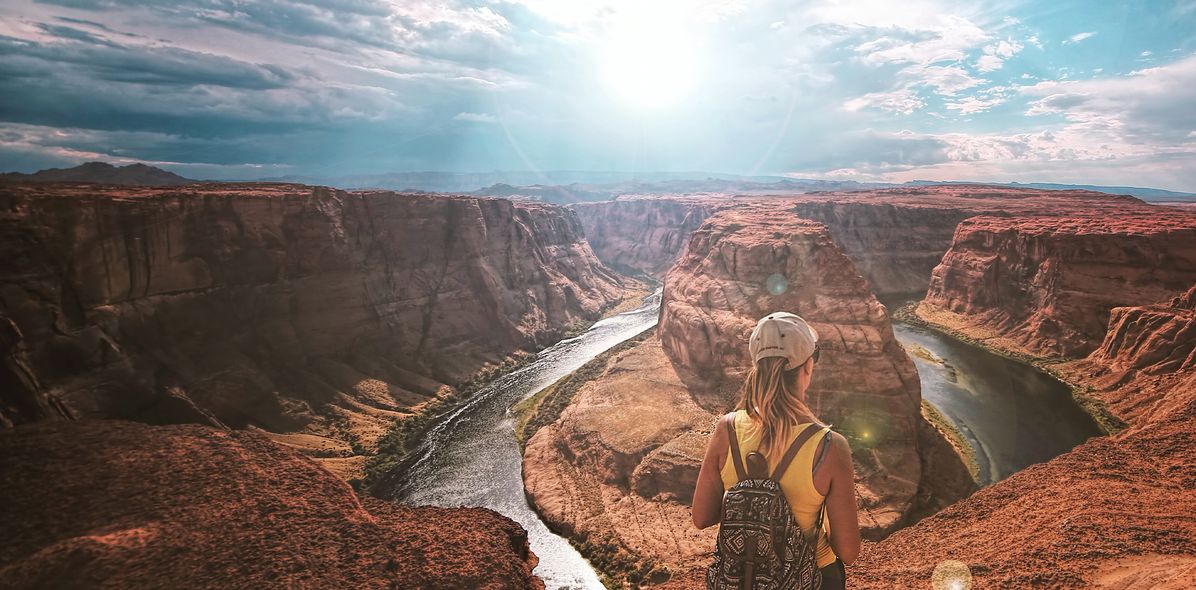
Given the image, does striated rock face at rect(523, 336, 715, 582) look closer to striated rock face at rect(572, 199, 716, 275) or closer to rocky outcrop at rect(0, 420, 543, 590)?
rocky outcrop at rect(0, 420, 543, 590)

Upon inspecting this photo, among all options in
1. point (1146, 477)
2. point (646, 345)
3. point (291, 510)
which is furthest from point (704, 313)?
point (291, 510)

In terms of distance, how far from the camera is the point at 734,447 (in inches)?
177

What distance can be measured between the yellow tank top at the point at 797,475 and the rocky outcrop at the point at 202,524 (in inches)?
492

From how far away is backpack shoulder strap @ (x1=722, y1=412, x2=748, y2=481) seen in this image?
Answer: 4371 millimetres

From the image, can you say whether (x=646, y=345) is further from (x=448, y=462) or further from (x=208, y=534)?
(x=208, y=534)

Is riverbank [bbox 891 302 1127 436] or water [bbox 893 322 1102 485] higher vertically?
riverbank [bbox 891 302 1127 436]

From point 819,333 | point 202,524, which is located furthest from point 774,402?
point 819,333

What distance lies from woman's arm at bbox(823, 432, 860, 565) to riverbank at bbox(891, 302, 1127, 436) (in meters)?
50.2

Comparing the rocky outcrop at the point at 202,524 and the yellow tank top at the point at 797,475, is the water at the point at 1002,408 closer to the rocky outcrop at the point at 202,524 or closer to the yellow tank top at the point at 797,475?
the rocky outcrop at the point at 202,524

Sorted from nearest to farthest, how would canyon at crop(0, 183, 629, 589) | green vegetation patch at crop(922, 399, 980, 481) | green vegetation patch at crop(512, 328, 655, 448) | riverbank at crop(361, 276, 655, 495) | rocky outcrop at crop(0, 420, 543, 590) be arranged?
rocky outcrop at crop(0, 420, 543, 590) → canyon at crop(0, 183, 629, 589) → green vegetation patch at crop(922, 399, 980, 481) → riverbank at crop(361, 276, 655, 495) → green vegetation patch at crop(512, 328, 655, 448)

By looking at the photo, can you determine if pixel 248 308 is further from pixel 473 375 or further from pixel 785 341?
pixel 785 341

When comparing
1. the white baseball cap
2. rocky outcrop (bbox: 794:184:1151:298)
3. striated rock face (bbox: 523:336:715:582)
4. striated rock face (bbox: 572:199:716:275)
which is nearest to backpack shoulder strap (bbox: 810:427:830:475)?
the white baseball cap

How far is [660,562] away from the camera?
2492cm

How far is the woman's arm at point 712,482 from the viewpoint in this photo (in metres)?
4.62
